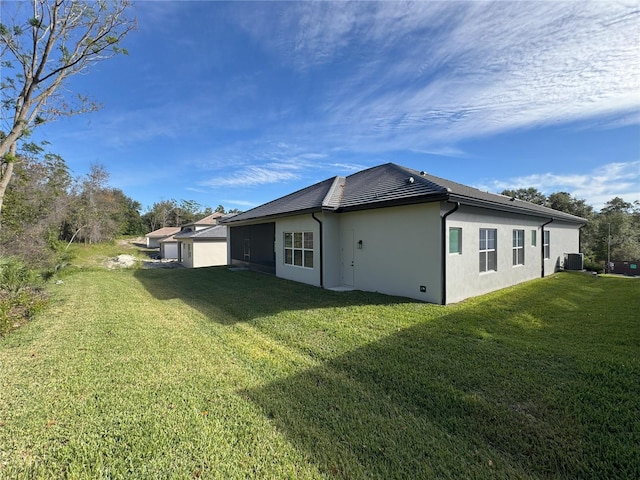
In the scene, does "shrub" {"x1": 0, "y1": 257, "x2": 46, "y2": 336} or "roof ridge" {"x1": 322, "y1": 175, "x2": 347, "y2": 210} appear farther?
"roof ridge" {"x1": 322, "y1": 175, "x2": 347, "y2": 210}

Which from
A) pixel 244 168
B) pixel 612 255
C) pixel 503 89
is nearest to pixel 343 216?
pixel 503 89

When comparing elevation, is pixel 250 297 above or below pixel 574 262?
below

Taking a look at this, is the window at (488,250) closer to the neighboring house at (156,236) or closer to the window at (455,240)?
the window at (455,240)

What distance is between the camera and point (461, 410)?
2.94m

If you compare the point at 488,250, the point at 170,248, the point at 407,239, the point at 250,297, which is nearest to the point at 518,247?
the point at 488,250

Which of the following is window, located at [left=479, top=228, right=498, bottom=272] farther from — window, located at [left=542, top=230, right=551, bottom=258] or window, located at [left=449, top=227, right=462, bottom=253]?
window, located at [left=542, top=230, right=551, bottom=258]

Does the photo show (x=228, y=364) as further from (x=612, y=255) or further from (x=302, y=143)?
(x=612, y=255)

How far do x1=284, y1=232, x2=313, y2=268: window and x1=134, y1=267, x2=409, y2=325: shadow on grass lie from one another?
2.92ft

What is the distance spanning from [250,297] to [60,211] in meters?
28.0

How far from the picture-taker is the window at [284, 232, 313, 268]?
10.8 metres

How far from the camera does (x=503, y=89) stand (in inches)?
375

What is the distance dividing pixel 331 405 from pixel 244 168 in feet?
73.7

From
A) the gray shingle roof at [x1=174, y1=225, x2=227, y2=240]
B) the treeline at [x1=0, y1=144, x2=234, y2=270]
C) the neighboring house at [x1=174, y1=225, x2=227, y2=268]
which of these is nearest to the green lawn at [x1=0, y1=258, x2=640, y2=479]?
the treeline at [x1=0, y1=144, x2=234, y2=270]

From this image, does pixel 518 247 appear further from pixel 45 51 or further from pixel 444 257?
pixel 45 51
